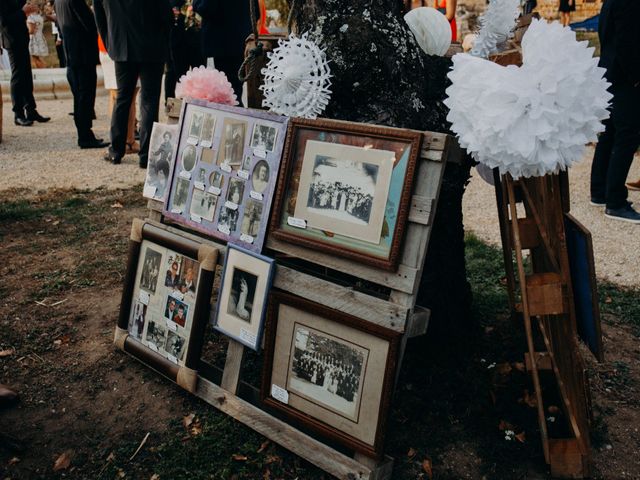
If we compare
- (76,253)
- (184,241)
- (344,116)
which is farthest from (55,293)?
(344,116)

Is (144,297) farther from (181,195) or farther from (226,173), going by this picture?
(226,173)

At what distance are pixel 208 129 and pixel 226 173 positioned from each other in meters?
0.25

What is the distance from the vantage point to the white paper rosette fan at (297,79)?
7.14 ft

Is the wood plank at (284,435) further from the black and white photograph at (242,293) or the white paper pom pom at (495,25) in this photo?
the white paper pom pom at (495,25)

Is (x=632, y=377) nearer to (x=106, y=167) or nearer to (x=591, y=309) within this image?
(x=591, y=309)

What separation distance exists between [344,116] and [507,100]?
805 millimetres

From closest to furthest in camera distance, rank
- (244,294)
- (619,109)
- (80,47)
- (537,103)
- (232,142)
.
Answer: (537,103), (244,294), (232,142), (619,109), (80,47)

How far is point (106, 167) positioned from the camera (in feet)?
22.3

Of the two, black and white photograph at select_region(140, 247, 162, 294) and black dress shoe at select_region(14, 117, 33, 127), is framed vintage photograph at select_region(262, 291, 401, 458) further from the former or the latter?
black dress shoe at select_region(14, 117, 33, 127)

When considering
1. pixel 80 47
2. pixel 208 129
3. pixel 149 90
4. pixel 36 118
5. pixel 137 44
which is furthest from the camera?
pixel 36 118

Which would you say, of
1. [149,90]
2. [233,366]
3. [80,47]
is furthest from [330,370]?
[80,47]

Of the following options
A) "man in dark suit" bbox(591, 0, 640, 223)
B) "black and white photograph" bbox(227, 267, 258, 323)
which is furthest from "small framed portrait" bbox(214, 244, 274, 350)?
"man in dark suit" bbox(591, 0, 640, 223)

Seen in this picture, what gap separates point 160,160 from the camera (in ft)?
9.59

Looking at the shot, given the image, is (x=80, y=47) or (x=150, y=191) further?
(x=80, y=47)
